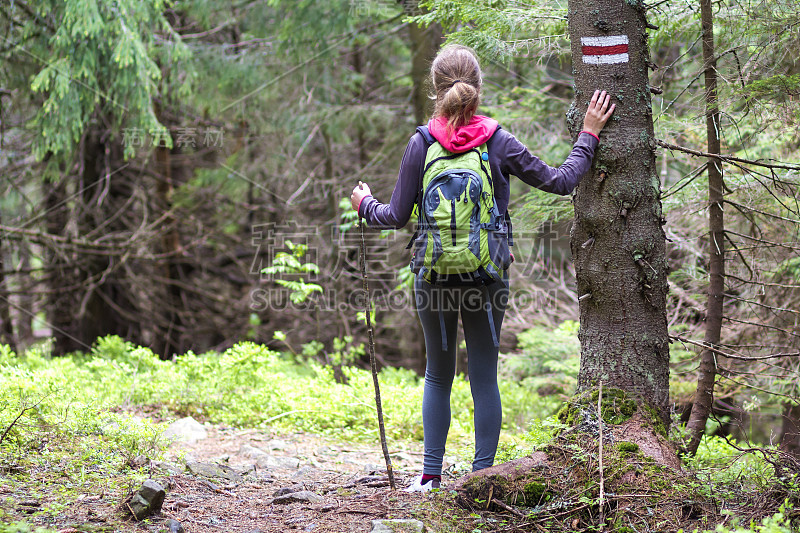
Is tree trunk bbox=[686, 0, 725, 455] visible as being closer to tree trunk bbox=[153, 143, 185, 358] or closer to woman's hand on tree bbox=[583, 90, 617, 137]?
woman's hand on tree bbox=[583, 90, 617, 137]

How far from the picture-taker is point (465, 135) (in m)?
2.99

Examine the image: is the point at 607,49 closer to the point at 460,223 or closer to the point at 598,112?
the point at 598,112

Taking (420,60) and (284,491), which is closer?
(284,491)

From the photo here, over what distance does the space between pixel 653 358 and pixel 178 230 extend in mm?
9638

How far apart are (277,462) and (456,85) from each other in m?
2.97

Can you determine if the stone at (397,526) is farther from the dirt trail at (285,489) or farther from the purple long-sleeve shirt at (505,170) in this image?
the purple long-sleeve shirt at (505,170)

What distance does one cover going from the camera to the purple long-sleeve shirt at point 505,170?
3.00 metres

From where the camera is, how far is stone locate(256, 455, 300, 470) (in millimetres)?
4441

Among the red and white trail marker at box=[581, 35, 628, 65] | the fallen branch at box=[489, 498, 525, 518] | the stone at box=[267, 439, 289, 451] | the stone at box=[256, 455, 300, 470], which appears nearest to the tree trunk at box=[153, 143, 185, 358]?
the stone at box=[267, 439, 289, 451]

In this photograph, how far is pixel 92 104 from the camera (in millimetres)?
7320

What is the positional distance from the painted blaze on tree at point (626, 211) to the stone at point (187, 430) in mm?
3287

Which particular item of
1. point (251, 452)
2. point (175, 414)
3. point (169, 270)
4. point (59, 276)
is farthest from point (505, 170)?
point (169, 270)

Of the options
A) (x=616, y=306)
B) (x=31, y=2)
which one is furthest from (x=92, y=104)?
(x=616, y=306)

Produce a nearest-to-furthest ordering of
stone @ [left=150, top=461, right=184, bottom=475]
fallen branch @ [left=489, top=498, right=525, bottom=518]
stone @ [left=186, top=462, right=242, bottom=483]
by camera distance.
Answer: fallen branch @ [left=489, top=498, right=525, bottom=518] < stone @ [left=150, top=461, right=184, bottom=475] < stone @ [left=186, top=462, right=242, bottom=483]
